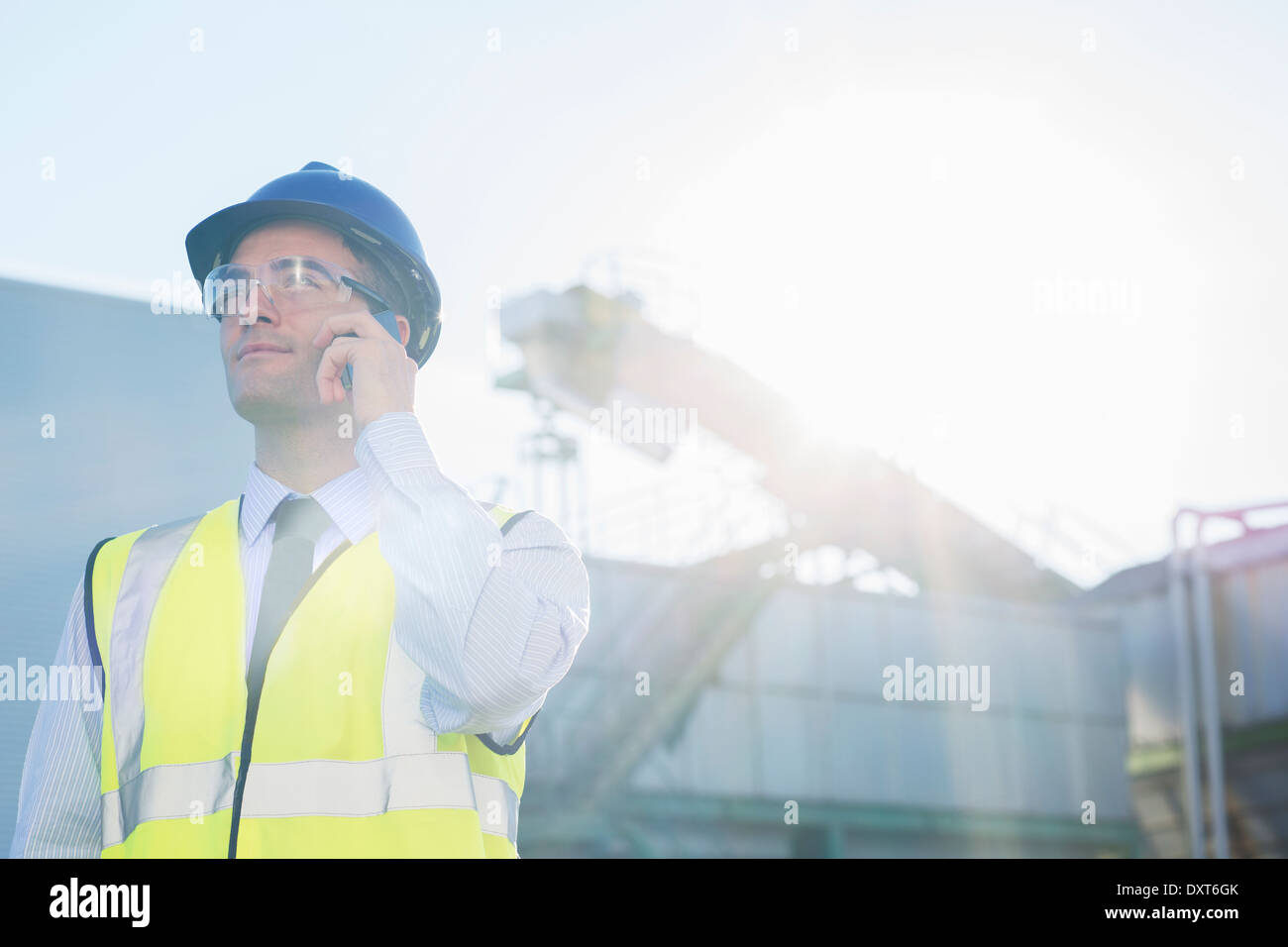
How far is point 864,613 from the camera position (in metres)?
21.3

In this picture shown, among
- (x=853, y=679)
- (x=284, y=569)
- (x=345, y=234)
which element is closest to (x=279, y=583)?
(x=284, y=569)

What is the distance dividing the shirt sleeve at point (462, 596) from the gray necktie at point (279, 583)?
0.99 feet

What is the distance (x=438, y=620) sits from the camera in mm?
2543

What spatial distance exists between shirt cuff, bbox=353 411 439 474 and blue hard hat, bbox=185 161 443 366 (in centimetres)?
67

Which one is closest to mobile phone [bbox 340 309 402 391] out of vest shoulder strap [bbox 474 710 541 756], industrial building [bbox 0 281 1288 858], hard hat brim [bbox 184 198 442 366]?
hard hat brim [bbox 184 198 442 366]

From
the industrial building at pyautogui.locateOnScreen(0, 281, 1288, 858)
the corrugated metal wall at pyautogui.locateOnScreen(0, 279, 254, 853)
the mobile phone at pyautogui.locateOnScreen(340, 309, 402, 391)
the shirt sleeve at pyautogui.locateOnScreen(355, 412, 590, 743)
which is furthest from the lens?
the industrial building at pyautogui.locateOnScreen(0, 281, 1288, 858)

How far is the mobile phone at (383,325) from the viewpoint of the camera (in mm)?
2916

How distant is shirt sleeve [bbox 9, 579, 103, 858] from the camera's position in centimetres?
276

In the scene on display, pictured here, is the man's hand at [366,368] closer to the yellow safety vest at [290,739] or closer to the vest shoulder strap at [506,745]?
the yellow safety vest at [290,739]

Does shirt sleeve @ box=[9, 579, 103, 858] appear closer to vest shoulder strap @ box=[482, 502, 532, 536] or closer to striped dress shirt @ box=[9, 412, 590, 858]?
striped dress shirt @ box=[9, 412, 590, 858]

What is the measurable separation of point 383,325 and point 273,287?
0.90 ft

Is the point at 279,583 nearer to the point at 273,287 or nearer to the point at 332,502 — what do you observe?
the point at 332,502

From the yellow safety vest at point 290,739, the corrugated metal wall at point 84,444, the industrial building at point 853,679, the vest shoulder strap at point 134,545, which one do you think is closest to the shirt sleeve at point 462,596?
the yellow safety vest at point 290,739
